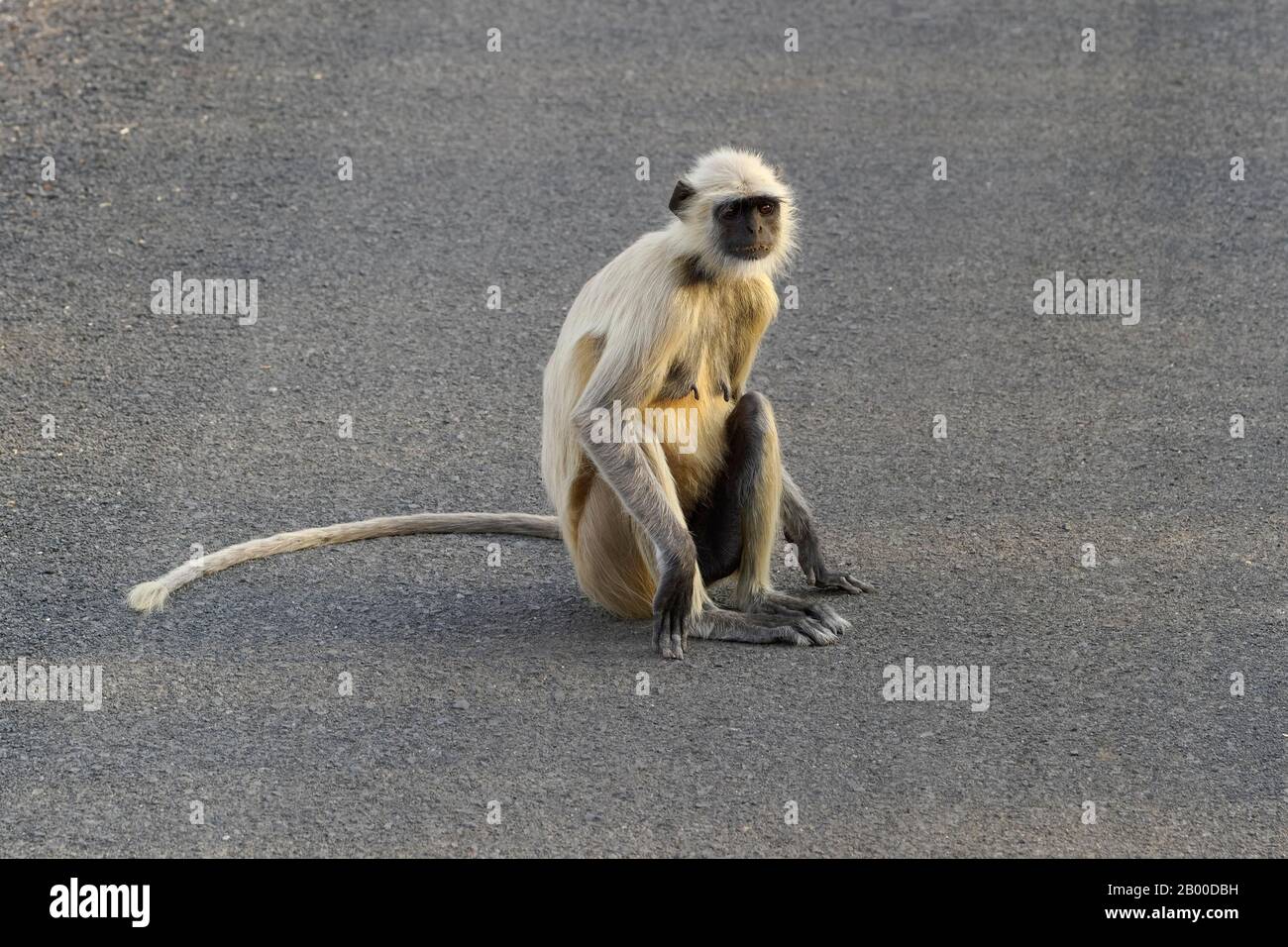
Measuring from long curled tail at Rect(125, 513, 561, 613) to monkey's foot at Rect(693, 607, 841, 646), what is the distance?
915mm

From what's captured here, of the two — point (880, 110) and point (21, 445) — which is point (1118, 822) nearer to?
point (21, 445)

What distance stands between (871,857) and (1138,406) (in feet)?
11.9

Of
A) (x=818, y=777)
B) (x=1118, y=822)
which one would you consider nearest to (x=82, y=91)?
(x=818, y=777)

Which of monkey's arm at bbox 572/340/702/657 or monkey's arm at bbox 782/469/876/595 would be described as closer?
monkey's arm at bbox 572/340/702/657

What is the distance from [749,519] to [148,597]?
2259mm

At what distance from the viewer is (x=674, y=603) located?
5730 mm

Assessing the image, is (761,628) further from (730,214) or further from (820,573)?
(730,214)

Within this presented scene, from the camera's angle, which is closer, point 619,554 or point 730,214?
point 730,214

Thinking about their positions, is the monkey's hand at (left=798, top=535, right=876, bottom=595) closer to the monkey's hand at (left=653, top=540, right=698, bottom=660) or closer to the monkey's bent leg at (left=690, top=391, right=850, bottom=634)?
the monkey's bent leg at (left=690, top=391, right=850, bottom=634)

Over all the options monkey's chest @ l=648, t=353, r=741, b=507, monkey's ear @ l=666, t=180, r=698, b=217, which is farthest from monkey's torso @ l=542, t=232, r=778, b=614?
monkey's ear @ l=666, t=180, r=698, b=217

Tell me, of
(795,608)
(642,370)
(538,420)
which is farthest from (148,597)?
(795,608)

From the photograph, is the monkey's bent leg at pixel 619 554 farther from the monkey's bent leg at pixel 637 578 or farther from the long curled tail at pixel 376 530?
the long curled tail at pixel 376 530

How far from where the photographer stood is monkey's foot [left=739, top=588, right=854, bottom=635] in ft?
19.3

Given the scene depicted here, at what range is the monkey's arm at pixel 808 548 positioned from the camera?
6180 mm
